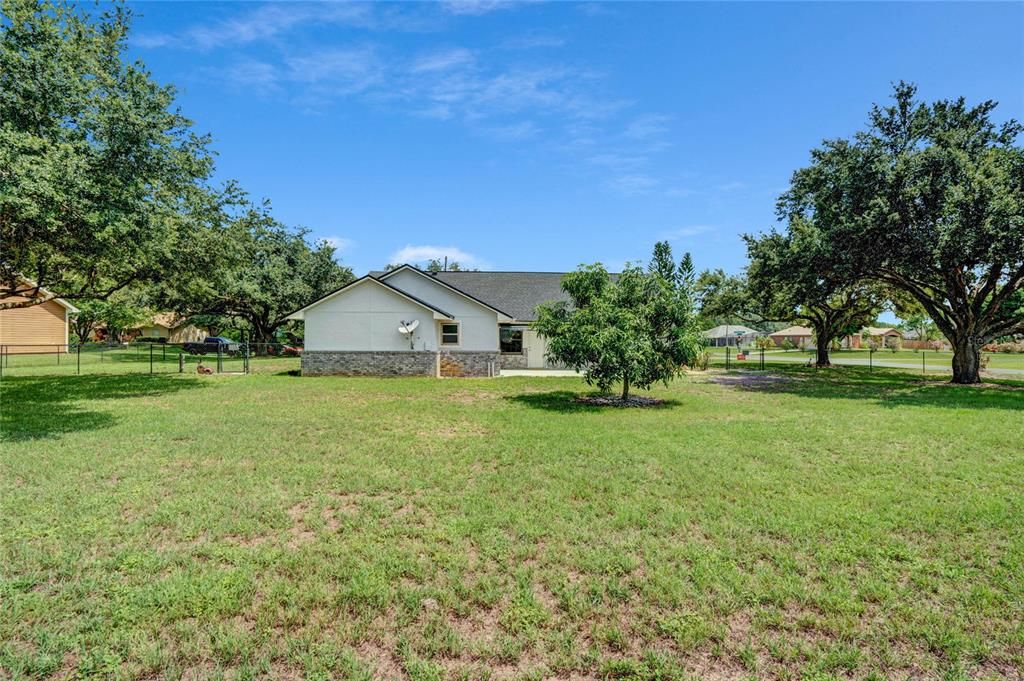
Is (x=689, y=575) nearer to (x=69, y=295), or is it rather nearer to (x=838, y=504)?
(x=838, y=504)

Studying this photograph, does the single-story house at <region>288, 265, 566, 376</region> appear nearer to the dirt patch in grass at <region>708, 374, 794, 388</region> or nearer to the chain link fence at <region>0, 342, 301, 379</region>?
the chain link fence at <region>0, 342, 301, 379</region>

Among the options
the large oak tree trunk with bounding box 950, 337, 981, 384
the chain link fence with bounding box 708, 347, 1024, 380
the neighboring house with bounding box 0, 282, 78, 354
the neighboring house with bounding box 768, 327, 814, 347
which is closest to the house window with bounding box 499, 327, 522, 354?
the chain link fence with bounding box 708, 347, 1024, 380

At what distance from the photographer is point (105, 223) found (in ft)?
30.7

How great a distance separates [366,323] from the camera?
20.2m

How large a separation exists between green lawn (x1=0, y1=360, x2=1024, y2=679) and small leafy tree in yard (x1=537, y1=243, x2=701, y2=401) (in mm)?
3528

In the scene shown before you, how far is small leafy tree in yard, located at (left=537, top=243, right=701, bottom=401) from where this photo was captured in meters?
11.7

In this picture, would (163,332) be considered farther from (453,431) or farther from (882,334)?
(882,334)

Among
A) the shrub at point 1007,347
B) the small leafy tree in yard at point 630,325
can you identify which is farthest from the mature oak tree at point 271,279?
the shrub at point 1007,347

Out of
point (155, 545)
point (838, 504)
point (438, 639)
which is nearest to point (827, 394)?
point (838, 504)

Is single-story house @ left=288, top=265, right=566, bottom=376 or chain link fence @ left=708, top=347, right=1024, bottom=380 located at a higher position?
single-story house @ left=288, top=265, right=566, bottom=376

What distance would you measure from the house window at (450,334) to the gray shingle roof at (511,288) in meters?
3.57

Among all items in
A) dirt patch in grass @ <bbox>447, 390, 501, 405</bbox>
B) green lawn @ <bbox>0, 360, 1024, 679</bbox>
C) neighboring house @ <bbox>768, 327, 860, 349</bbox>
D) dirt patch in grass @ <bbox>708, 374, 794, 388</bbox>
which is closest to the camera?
green lawn @ <bbox>0, 360, 1024, 679</bbox>

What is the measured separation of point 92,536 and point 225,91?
1144 cm

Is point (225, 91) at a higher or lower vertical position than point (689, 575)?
higher
